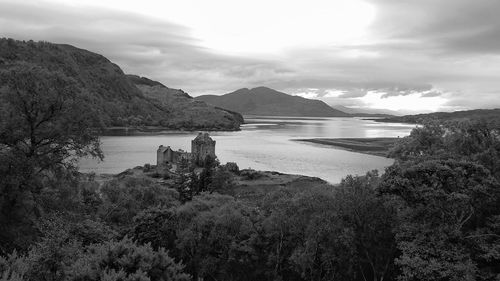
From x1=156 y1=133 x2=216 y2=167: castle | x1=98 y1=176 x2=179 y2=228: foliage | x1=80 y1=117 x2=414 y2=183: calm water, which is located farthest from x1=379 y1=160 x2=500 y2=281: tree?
x1=156 y1=133 x2=216 y2=167: castle

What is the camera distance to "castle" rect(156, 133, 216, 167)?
106 m

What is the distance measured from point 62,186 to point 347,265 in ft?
57.8

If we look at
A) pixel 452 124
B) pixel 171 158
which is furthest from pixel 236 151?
pixel 452 124

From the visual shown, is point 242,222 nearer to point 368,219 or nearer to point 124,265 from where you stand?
point 368,219

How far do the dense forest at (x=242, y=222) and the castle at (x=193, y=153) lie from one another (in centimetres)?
7137

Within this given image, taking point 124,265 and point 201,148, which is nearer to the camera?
point 124,265

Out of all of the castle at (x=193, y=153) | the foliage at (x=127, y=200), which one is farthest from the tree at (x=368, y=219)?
the castle at (x=193, y=153)

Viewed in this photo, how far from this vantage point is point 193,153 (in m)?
114

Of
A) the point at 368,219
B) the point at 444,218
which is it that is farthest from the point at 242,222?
the point at 444,218

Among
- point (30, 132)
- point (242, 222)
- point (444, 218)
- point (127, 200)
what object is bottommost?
point (127, 200)

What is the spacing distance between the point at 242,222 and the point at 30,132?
574 inches

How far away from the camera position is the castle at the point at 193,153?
10556cm

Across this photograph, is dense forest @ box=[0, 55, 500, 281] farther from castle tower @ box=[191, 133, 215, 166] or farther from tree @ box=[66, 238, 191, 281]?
castle tower @ box=[191, 133, 215, 166]

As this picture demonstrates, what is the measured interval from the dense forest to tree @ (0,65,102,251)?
0.06 m
